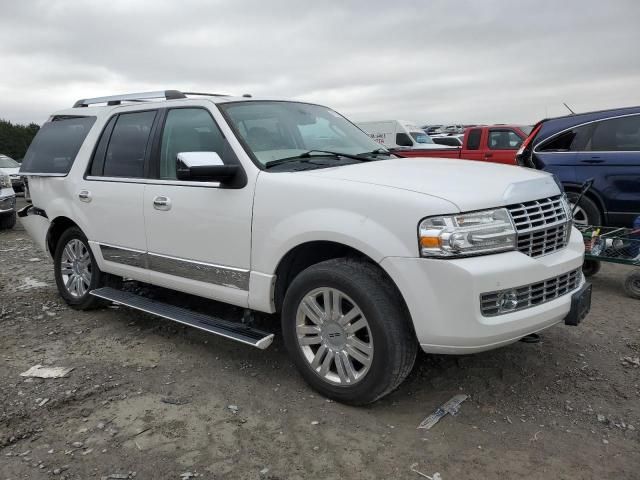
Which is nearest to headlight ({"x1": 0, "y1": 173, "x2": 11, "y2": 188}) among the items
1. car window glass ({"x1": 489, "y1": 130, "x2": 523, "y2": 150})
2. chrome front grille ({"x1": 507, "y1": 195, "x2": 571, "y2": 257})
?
car window glass ({"x1": 489, "y1": 130, "x2": 523, "y2": 150})

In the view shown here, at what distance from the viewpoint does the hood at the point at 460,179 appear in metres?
2.95

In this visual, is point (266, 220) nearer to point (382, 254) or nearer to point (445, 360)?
point (382, 254)

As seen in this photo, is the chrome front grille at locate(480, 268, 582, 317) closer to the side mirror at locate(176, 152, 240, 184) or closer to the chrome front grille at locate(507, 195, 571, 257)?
the chrome front grille at locate(507, 195, 571, 257)

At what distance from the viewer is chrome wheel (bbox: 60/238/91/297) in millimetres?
5242

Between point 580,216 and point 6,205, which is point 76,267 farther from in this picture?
point 6,205

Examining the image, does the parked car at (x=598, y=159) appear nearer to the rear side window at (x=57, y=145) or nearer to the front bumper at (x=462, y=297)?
the front bumper at (x=462, y=297)

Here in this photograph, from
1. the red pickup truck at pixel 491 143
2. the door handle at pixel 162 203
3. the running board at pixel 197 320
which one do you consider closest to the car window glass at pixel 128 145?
the door handle at pixel 162 203

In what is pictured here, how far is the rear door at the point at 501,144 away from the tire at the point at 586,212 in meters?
6.86

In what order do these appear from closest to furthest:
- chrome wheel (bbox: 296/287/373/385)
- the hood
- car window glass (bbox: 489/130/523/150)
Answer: the hood < chrome wheel (bbox: 296/287/373/385) < car window glass (bbox: 489/130/523/150)

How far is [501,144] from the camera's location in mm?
13664

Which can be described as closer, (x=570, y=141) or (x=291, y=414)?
(x=291, y=414)

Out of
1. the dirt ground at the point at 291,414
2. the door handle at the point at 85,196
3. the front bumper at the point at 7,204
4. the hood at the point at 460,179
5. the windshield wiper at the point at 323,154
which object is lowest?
the dirt ground at the point at 291,414

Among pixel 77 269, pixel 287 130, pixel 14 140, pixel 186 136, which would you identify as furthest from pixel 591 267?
pixel 14 140

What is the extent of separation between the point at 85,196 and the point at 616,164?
5765mm
